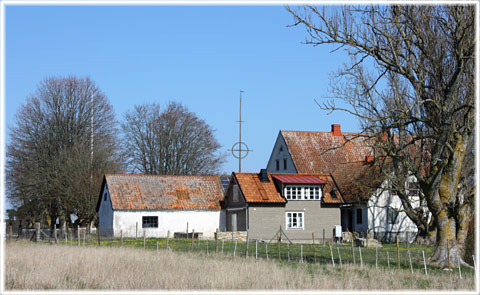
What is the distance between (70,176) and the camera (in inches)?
1886

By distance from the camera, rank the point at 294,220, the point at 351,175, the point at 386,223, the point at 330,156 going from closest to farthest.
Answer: the point at 294,220, the point at 386,223, the point at 351,175, the point at 330,156

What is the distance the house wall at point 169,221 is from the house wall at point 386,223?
34.4 feet

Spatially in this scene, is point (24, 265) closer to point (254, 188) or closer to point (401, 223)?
point (254, 188)

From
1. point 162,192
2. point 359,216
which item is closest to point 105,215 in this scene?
point 162,192

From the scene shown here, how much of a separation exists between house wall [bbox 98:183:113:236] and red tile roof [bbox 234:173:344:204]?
28.6ft

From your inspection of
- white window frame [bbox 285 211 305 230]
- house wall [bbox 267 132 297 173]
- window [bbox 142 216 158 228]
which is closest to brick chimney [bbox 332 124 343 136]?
house wall [bbox 267 132 297 173]

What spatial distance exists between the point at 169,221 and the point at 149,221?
4.42 feet

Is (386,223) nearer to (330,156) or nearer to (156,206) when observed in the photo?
(330,156)

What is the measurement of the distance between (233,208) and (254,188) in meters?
2.51

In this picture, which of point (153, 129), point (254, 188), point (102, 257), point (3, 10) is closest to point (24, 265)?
point (102, 257)

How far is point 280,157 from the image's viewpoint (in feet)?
172

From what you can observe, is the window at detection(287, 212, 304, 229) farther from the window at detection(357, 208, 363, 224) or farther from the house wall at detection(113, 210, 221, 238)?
the house wall at detection(113, 210, 221, 238)

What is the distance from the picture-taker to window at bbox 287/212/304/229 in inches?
1649

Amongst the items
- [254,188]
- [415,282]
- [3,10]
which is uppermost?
[3,10]
